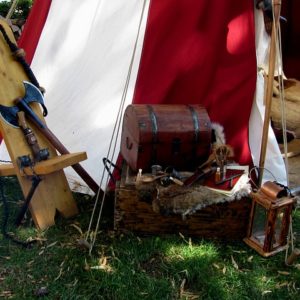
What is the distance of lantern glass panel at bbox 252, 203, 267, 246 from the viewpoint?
Answer: 7.72ft

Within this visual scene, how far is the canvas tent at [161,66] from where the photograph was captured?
2.83 meters

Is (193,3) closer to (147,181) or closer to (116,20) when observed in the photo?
(116,20)

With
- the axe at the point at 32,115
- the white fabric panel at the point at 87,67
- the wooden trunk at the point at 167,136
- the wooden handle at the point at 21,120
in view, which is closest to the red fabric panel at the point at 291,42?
the white fabric panel at the point at 87,67

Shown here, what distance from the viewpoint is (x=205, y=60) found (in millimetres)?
2891

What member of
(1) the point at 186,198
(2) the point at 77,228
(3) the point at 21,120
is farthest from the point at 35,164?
(1) the point at 186,198

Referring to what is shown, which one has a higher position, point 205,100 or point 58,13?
point 58,13

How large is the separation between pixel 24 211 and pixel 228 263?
1.16 metres

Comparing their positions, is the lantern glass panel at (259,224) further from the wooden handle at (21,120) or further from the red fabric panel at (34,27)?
the red fabric panel at (34,27)

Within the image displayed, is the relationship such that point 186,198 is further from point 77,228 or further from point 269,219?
point 77,228

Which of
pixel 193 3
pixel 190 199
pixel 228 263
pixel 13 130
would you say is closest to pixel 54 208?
pixel 13 130

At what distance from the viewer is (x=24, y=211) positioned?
8.21ft

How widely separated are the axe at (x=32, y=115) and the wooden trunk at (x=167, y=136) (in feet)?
1.25

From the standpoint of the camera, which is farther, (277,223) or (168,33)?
(168,33)

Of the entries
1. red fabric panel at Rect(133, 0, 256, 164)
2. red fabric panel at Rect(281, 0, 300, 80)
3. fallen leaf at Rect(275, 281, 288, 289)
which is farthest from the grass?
red fabric panel at Rect(281, 0, 300, 80)
